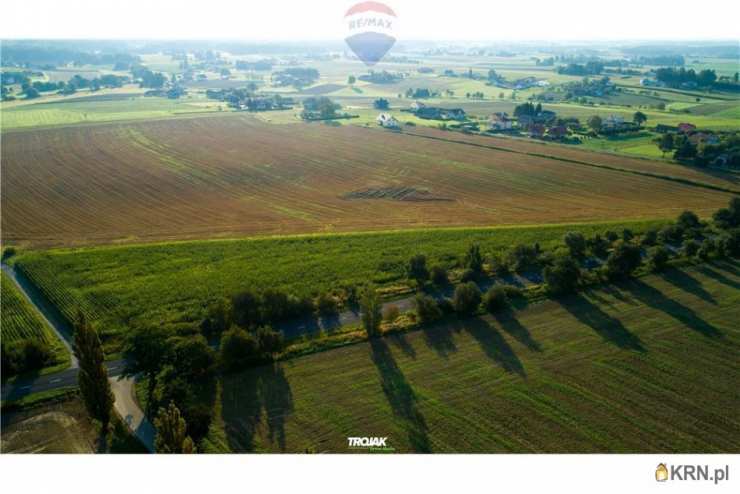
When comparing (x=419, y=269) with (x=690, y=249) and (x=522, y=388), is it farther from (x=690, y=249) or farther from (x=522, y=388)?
(x=690, y=249)

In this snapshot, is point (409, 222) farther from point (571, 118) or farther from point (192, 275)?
point (571, 118)

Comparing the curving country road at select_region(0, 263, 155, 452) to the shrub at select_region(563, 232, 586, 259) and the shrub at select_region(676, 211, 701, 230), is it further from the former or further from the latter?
the shrub at select_region(676, 211, 701, 230)

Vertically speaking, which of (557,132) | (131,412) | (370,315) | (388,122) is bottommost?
(131,412)

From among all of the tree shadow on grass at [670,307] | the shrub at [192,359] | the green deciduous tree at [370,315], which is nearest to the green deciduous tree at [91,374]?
the shrub at [192,359]

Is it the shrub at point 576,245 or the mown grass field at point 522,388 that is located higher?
the shrub at point 576,245


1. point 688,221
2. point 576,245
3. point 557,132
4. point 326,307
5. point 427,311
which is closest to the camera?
point 427,311

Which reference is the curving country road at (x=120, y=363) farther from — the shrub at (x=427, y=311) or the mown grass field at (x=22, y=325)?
the shrub at (x=427, y=311)

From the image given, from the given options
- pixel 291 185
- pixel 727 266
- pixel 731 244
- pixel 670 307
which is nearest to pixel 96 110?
pixel 291 185

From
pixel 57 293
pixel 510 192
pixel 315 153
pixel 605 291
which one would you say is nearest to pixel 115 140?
pixel 315 153

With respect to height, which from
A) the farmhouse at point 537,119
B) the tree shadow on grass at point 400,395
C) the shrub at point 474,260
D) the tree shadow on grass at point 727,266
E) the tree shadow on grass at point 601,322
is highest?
the farmhouse at point 537,119
